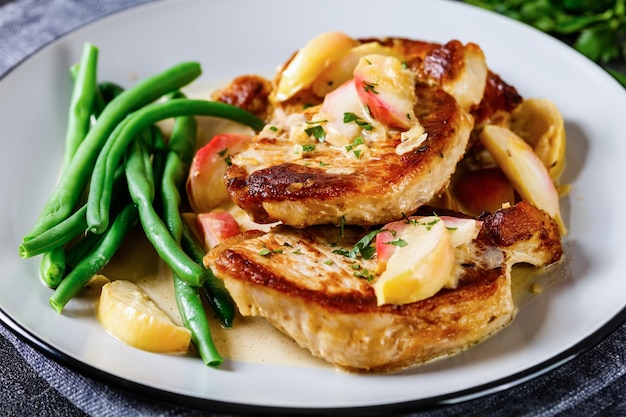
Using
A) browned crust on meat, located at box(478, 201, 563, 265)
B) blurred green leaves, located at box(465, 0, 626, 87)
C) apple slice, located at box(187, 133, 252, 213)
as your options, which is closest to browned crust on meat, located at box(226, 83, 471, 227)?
browned crust on meat, located at box(478, 201, 563, 265)

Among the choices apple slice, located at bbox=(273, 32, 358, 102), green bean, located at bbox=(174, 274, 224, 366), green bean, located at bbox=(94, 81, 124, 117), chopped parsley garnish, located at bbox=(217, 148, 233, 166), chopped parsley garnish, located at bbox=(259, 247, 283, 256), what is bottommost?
green bean, located at bbox=(174, 274, 224, 366)

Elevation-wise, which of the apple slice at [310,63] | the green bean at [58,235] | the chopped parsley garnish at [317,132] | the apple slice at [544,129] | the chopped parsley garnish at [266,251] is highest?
the apple slice at [310,63]

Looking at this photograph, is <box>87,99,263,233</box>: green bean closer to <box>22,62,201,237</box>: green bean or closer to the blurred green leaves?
<box>22,62,201,237</box>: green bean

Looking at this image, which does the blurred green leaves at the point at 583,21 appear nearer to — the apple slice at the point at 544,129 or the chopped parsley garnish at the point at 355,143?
the apple slice at the point at 544,129

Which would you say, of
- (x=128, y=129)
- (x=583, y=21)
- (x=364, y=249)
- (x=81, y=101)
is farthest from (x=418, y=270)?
(x=583, y=21)

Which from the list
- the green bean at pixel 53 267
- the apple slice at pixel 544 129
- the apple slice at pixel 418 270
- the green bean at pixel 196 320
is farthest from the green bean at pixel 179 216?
the apple slice at pixel 544 129

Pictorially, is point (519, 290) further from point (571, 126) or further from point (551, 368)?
point (571, 126)

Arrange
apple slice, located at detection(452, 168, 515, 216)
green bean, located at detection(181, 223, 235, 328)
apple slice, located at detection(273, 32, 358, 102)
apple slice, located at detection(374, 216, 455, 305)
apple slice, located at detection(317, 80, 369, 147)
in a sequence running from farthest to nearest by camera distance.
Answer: apple slice, located at detection(273, 32, 358, 102), apple slice, located at detection(452, 168, 515, 216), apple slice, located at detection(317, 80, 369, 147), green bean, located at detection(181, 223, 235, 328), apple slice, located at detection(374, 216, 455, 305)
